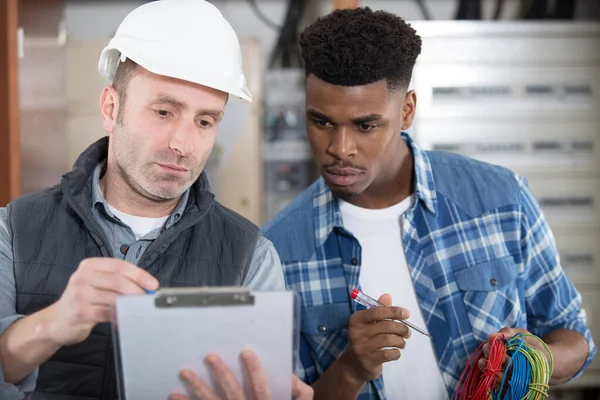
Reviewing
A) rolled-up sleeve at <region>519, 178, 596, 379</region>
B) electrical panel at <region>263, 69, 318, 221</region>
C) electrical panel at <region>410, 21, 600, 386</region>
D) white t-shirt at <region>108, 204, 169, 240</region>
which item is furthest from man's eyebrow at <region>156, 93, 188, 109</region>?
electrical panel at <region>263, 69, 318, 221</region>

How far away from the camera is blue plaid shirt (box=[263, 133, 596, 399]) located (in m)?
1.74

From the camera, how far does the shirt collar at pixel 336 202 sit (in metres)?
1.79

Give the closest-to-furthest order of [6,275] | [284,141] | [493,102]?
[6,275] → [493,102] → [284,141]

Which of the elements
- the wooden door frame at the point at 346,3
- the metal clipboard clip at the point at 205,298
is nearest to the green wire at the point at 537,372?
the metal clipboard clip at the point at 205,298

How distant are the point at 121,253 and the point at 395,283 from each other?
647 mm

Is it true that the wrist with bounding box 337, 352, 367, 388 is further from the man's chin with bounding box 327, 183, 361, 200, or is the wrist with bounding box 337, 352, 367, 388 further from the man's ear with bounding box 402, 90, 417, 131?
the man's ear with bounding box 402, 90, 417, 131

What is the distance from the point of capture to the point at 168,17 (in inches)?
56.4

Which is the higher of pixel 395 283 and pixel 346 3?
pixel 346 3

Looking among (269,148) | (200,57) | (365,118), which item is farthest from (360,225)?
(269,148)

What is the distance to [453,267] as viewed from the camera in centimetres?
177

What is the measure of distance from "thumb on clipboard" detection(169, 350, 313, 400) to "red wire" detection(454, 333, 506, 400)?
54 centimetres

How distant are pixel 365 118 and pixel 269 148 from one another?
1.84 m

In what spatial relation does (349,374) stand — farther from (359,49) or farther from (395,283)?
(359,49)

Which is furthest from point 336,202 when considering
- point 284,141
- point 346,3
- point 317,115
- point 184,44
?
point 284,141
